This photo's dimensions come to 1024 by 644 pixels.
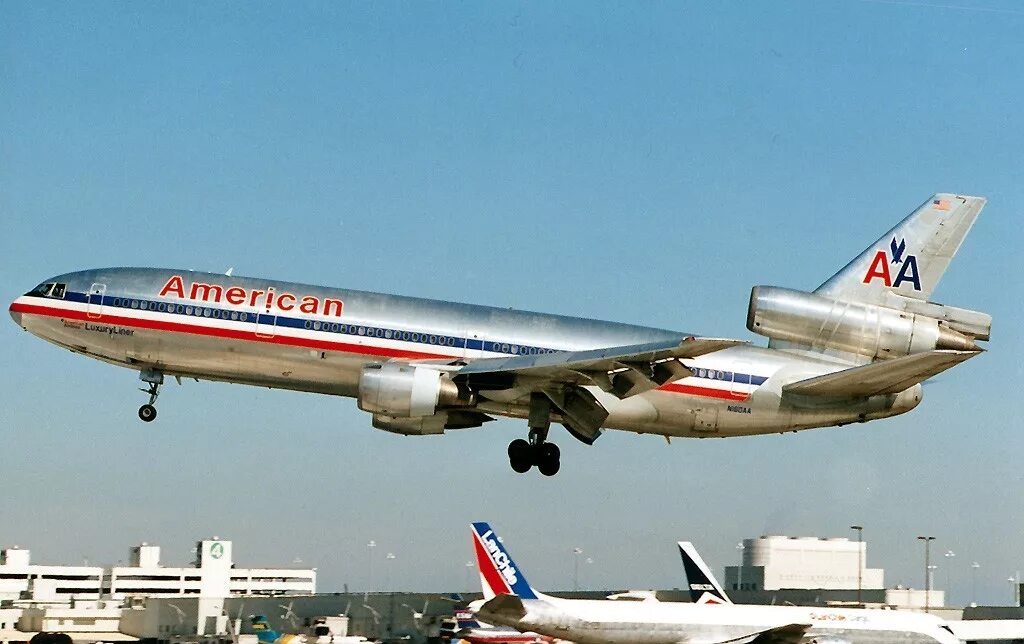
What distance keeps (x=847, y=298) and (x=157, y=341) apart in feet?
81.3

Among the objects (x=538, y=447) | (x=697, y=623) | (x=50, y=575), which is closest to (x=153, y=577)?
(x=50, y=575)

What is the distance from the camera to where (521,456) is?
44.8 metres

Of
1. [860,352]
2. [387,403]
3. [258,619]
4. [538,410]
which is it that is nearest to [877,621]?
[860,352]

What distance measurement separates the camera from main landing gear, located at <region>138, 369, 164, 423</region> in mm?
45750

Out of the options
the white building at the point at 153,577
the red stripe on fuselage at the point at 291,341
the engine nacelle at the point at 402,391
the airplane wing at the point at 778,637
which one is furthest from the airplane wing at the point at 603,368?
the white building at the point at 153,577

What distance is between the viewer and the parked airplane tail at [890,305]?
147 ft

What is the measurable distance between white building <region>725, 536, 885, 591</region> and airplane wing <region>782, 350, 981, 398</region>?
9039cm

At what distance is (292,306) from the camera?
145 ft

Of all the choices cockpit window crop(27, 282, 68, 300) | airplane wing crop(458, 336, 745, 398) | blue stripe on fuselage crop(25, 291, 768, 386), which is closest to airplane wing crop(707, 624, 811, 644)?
airplane wing crop(458, 336, 745, 398)

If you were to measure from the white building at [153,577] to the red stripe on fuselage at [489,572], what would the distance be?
85.0 metres

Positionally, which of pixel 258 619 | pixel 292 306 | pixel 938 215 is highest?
pixel 938 215

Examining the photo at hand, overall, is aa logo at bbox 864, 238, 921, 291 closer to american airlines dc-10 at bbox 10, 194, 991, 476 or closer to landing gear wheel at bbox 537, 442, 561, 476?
american airlines dc-10 at bbox 10, 194, 991, 476

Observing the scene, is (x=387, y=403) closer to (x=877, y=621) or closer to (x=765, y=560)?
(x=877, y=621)

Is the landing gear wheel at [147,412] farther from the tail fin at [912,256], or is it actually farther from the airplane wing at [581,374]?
the tail fin at [912,256]
